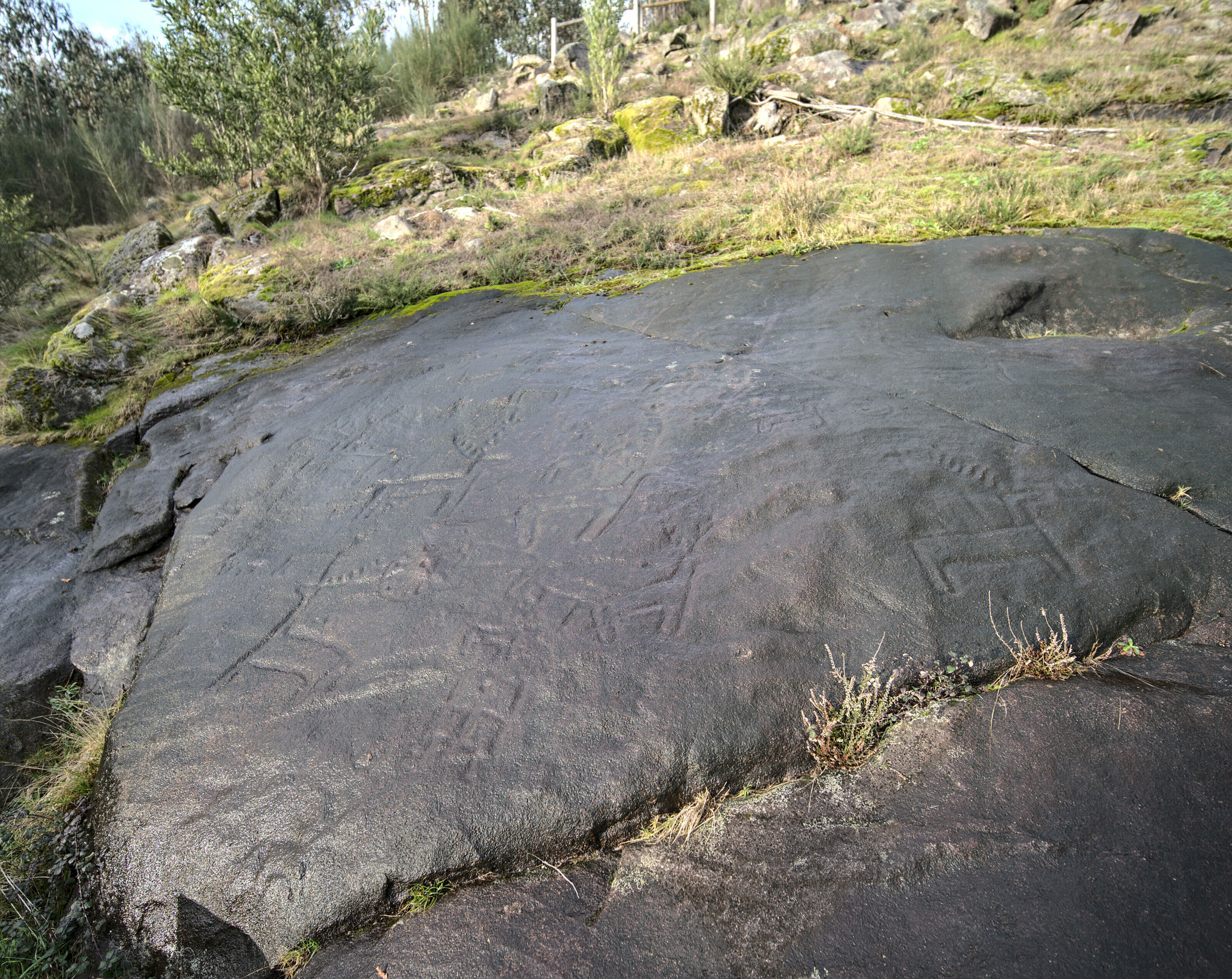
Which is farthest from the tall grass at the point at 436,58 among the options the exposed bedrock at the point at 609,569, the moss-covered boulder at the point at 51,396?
the exposed bedrock at the point at 609,569

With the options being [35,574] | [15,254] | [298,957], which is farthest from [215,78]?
[298,957]

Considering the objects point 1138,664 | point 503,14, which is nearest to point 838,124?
point 1138,664

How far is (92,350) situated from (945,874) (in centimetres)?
822

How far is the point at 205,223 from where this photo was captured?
10.0 meters

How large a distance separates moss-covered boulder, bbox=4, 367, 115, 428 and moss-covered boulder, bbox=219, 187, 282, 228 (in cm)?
515

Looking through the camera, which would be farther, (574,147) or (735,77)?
(574,147)

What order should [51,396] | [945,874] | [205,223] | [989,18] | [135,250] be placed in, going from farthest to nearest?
[989,18], [205,223], [135,250], [51,396], [945,874]

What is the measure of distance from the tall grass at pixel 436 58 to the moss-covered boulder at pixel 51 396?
14789 millimetres

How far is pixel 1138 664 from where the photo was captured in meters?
1.92

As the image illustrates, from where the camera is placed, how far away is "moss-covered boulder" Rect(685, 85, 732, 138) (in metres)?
11.4

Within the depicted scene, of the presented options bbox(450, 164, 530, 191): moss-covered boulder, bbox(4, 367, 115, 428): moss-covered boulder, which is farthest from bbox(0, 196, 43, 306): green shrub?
bbox(450, 164, 530, 191): moss-covered boulder

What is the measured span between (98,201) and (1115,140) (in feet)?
71.0

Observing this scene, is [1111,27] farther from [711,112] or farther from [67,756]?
[67,756]

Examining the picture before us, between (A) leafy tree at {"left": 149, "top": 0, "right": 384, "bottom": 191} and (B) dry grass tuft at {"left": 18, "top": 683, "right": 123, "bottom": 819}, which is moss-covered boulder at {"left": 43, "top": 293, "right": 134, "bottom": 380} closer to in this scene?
(B) dry grass tuft at {"left": 18, "top": 683, "right": 123, "bottom": 819}
